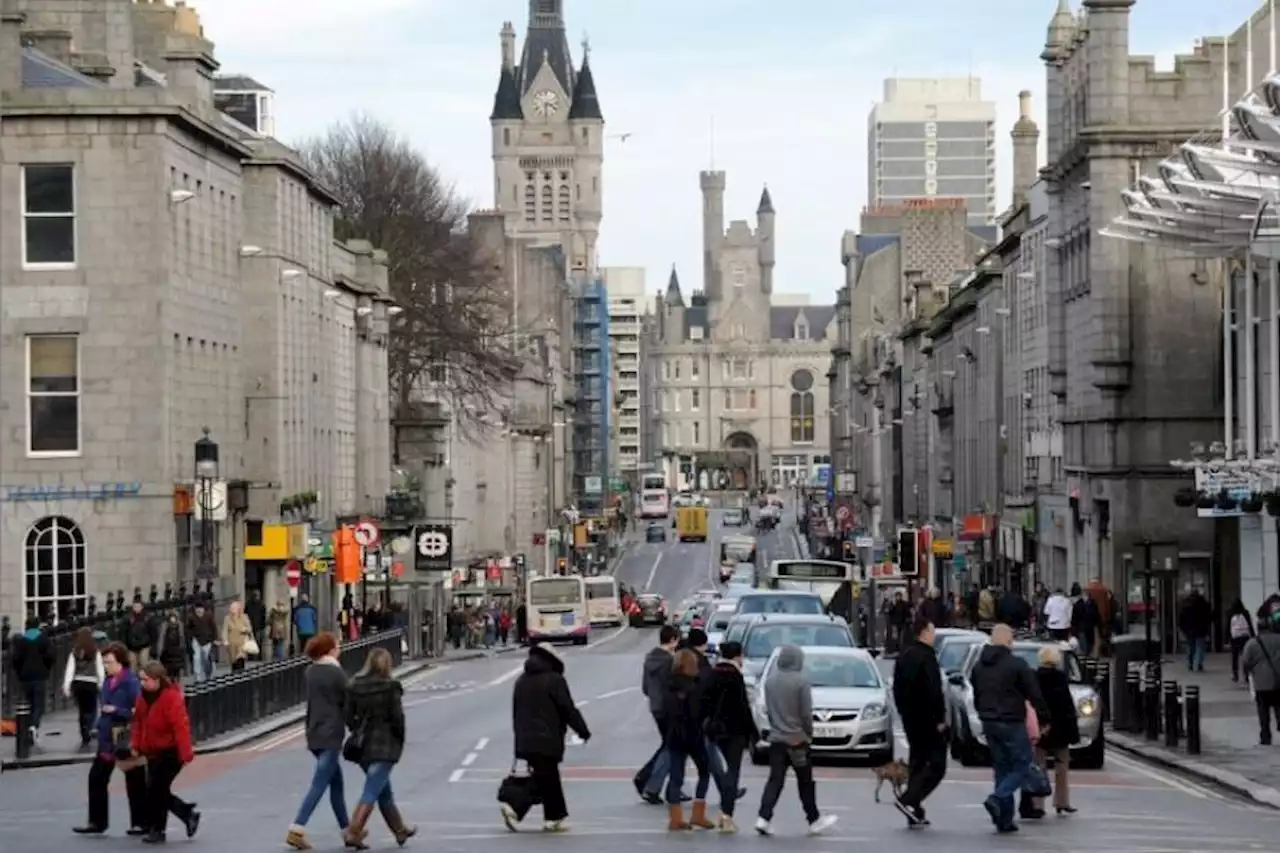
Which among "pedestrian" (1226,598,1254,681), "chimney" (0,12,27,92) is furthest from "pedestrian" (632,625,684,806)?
"chimney" (0,12,27,92)

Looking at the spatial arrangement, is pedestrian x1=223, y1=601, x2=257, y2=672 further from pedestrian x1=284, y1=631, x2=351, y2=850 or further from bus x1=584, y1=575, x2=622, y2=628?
bus x1=584, y1=575, x2=622, y2=628

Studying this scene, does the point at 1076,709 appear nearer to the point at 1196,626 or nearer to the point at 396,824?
the point at 396,824

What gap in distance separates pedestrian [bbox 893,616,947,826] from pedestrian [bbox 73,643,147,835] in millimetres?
5978

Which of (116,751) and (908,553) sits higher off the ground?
(116,751)

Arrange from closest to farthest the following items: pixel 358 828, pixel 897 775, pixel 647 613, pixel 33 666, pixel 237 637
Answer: pixel 358 828 → pixel 897 775 → pixel 33 666 → pixel 237 637 → pixel 647 613

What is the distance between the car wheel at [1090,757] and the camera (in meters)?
32.5

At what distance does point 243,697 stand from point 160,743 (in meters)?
17.8

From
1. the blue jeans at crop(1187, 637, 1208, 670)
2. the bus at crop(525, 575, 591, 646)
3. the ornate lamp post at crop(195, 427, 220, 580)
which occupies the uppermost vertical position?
the ornate lamp post at crop(195, 427, 220, 580)

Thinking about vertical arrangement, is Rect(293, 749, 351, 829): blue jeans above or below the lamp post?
below

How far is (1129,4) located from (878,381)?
9372 centimetres

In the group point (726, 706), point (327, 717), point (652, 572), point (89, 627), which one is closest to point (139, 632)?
point (89, 627)

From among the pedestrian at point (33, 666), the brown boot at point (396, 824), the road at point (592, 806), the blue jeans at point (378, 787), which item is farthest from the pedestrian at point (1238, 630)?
the brown boot at point (396, 824)

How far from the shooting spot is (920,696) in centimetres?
2470

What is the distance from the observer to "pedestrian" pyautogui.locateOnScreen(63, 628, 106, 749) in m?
36.9
